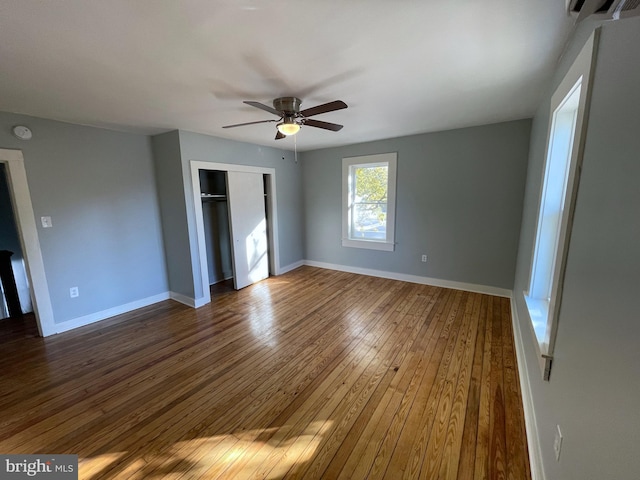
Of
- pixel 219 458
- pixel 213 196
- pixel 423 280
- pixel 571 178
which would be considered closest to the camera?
pixel 571 178

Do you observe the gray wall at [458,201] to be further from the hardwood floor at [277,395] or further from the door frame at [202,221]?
the door frame at [202,221]

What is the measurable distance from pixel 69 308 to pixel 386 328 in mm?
3695

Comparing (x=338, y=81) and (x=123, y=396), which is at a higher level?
(x=338, y=81)

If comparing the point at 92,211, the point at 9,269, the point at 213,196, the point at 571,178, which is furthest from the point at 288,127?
the point at 9,269

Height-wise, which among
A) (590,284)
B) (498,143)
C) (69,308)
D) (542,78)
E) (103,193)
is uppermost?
(542,78)

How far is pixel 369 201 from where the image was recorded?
4652 millimetres

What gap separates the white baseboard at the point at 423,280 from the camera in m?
3.69

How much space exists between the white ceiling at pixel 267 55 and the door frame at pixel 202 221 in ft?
2.96

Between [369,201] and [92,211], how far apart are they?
3962 millimetres

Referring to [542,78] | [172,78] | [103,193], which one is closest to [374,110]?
[542,78]

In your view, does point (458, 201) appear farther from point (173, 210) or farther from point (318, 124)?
point (173, 210)

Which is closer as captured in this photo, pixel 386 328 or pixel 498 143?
pixel 386 328

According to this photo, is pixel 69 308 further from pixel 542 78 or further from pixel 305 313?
pixel 542 78

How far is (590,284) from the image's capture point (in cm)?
94
